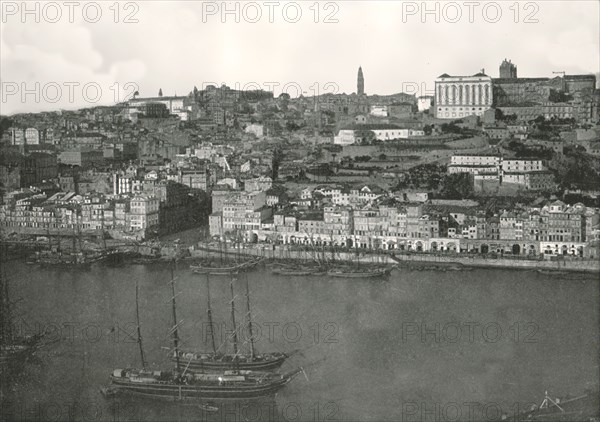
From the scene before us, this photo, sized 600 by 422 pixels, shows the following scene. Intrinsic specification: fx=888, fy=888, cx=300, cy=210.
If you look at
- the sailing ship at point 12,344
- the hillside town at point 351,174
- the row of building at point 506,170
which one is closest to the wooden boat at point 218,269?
the hillside town at point 351,174

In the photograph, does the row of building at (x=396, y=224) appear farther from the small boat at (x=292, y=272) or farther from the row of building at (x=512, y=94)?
the row of building at (x=512, y=94)

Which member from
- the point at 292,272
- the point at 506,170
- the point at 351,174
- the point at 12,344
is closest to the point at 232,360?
the point at 12,344

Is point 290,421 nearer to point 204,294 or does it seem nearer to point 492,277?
point 204,294

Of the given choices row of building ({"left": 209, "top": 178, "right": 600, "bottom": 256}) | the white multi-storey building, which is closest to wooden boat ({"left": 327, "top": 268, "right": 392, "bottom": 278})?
row of building ({"left": 209, "top": 178, "right": 600, "bottom": 256})

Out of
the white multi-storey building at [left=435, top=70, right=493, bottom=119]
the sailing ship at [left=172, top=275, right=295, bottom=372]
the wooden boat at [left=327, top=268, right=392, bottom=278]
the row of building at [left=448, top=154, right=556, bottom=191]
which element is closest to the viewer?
the sailing ship at [left=172, top=275, right=295, bottom=372]

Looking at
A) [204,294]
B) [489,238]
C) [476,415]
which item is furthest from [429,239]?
[476,415]

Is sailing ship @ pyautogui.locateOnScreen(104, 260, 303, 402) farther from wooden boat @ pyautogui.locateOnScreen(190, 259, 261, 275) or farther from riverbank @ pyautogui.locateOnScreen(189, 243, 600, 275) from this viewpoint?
riverbank @ pyautogui.locateOnScreen(189, 243, 600, 275)

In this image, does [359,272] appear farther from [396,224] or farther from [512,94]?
[512,94]
